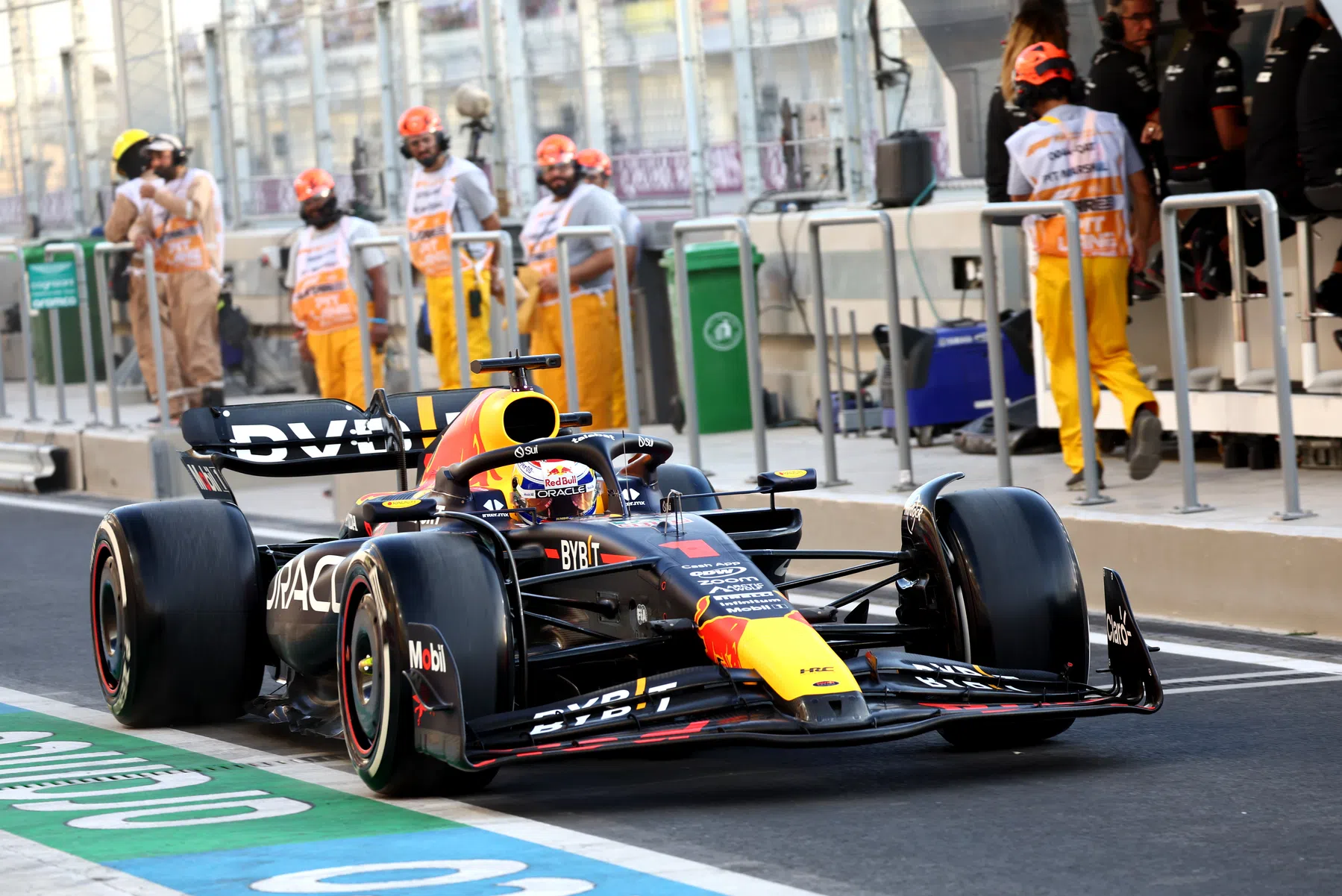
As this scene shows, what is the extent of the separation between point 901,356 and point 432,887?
6.66 m

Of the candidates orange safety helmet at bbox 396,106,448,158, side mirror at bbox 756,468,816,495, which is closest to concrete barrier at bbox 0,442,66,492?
orange safety helmet at bbox 396,106,448,158

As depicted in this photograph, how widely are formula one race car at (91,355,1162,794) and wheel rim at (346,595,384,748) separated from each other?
0.01 m

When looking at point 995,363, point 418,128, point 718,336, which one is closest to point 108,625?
point 995,363

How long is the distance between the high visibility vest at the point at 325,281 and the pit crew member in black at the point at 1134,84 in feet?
19.7

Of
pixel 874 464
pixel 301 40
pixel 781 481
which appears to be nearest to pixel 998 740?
pixel 781 481

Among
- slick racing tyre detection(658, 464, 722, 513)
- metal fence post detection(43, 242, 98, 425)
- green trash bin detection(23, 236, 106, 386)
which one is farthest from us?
green trash bin detection(23, 236, 106, 386)

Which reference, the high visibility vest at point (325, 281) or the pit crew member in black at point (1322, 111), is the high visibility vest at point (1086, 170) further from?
the high visibility vest at point (325, 281)

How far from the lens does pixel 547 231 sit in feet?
53.4

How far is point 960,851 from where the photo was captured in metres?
5.79

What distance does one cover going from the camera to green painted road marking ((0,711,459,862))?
632cm

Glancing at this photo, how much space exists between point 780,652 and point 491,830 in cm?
90

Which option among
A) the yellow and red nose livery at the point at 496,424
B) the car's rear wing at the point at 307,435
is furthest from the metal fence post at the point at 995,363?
the yellow and red nose livery at the point at 496,424

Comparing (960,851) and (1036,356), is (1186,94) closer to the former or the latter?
(1036,356)

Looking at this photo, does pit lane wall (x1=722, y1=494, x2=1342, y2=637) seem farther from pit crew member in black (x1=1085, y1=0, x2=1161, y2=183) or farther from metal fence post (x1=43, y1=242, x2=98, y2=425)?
metal fence post (x1=43, y1=242, x2=98, y2=425)
